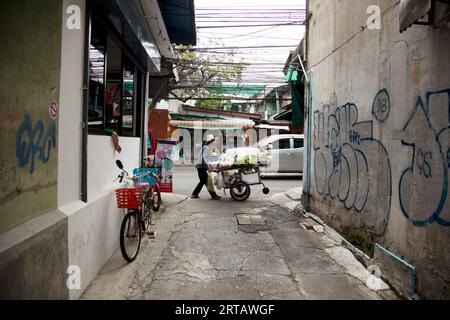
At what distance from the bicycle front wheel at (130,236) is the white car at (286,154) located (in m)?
10.0

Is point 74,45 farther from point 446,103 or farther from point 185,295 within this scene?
point 446,103

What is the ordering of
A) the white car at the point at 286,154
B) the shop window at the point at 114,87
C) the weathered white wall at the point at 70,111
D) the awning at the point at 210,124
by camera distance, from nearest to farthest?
the weathered white wall at the point at 70,111
the shop window at the point at 114,87
the white car at the point at 286,154
the awning at the point at 210,124

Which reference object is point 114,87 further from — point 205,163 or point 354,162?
point 354,162

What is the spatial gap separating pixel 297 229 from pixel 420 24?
4076mm

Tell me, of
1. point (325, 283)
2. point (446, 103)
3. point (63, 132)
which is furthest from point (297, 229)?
point (63, 132)

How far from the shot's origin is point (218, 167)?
30.9 feet

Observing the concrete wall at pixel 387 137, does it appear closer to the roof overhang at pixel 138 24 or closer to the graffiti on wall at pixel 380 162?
the graffiti on wall at pixel 380 162

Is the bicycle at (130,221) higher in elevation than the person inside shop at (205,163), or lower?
lower

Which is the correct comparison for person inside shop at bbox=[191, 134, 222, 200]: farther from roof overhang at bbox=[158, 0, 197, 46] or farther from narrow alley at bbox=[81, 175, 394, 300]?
roof overhang at bbox=[158, 0, 197, 46]

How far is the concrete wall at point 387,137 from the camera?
10.6ft

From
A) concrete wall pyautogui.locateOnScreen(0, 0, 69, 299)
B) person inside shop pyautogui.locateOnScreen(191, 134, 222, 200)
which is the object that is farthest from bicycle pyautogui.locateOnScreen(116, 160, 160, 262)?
person inside shop pyautogui.locateOnScreen(191, 134, 222, 200)

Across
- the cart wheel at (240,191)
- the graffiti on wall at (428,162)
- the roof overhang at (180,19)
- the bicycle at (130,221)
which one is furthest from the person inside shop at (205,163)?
the graffiti on wall at (428,162)

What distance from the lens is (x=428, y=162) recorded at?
337 centimetres

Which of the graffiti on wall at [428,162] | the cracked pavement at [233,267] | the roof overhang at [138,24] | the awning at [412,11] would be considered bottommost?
the cracked pavement at [233,267]
